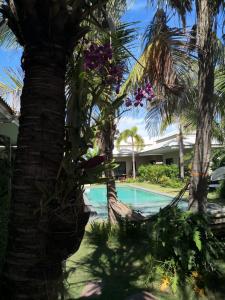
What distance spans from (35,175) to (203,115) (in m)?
5.26

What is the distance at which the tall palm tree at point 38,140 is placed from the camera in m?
2.24

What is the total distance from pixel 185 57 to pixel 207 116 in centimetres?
124

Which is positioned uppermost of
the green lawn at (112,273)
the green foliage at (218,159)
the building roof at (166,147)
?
the building roof at (166,147)

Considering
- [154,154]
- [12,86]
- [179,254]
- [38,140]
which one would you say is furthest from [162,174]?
[38,140]

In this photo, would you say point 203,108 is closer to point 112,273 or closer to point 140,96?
point 140,96

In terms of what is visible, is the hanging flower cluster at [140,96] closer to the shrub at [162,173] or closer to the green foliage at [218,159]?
the green foliage at [218,159]

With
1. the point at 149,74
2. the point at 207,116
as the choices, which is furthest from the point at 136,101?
the point at 207,116

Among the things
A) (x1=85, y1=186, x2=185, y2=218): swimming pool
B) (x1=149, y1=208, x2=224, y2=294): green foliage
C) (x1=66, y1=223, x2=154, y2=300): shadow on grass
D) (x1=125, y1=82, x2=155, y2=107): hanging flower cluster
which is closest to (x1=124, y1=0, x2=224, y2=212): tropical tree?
(x1=149, y1=208, x2=224, y2=294): green foliage

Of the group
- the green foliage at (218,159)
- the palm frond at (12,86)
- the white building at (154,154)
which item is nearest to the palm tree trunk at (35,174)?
the palm frond at (12,86)

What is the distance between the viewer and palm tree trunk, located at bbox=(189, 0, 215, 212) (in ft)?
22.8

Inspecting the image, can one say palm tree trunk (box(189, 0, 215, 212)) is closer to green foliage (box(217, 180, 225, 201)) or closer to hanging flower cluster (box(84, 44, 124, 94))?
hanging flower cluster (box(84, 44, 124, 94))

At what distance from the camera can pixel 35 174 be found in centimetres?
230

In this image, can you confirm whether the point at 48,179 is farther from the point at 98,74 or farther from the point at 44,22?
the point at 98,74

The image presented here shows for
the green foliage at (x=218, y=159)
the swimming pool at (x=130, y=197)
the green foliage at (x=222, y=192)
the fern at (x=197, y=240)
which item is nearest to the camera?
the fern at (x=197, y=240)
